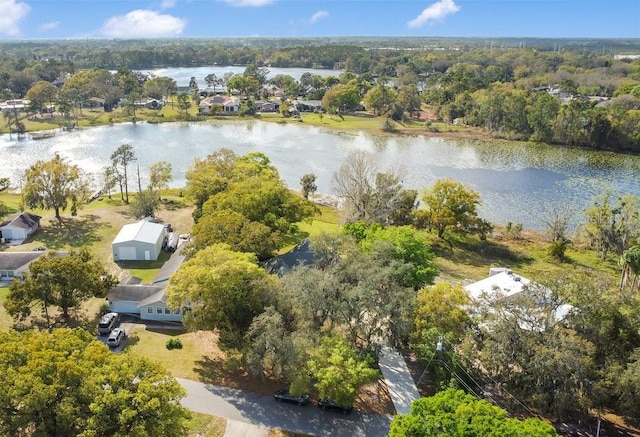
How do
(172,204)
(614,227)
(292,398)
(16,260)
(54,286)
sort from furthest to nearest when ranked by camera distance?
(172,204) < (614,227) < (16,260) < (54,286) < (292,398)

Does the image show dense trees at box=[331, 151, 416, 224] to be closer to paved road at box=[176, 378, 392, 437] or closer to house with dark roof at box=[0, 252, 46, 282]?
paved road at box=[176, 378, 392, 437]

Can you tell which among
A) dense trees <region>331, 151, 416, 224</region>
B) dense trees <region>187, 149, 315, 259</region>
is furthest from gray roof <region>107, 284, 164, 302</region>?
dense trees <region>331, 151, 416, 224</region>

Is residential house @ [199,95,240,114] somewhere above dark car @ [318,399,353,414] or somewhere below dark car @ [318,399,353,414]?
above

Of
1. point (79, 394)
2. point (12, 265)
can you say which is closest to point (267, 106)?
point (12, 265)

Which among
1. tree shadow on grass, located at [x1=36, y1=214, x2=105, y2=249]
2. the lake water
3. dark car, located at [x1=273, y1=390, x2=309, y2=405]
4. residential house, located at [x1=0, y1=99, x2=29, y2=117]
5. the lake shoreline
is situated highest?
the lake water

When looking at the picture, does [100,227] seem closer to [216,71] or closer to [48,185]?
[48,185]

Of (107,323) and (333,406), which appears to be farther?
(107,323)
